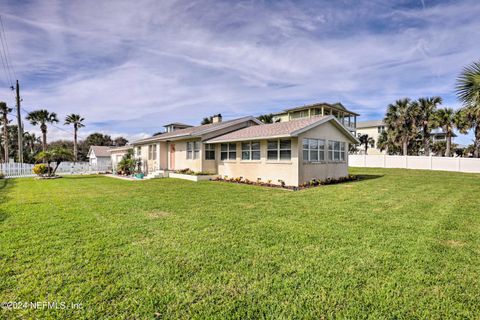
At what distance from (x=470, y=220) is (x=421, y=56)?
45.1 feet

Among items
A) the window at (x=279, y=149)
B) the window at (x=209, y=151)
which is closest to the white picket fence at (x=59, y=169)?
the window at (x=209, y=151)

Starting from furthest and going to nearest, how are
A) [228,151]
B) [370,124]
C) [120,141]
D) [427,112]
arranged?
[120,141] < [370,124] < [427,112] < [228,151]

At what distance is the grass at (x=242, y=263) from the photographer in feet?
9.27

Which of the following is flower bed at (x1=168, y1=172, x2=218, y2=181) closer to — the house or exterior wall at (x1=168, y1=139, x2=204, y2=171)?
the house

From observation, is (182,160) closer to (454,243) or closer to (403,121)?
(454,243)

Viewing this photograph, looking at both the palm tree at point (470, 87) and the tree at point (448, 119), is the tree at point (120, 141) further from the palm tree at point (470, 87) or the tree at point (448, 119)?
the palm tree at point (470, 87)

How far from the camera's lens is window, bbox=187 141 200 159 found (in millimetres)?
18456

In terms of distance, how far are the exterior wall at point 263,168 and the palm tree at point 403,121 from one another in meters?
28.5

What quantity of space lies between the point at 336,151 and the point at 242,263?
1515 centimetres

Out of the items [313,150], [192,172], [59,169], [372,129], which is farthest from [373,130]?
[59,169]

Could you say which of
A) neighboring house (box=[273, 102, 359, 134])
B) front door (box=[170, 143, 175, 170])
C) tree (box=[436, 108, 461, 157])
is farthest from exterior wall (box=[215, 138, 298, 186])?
tree (box=[436, 108, 461, 157])

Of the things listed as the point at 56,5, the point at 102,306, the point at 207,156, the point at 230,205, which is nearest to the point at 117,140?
the point at 207,156

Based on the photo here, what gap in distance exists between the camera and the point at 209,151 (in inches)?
725

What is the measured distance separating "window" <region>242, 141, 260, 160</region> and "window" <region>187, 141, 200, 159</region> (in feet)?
12.7
